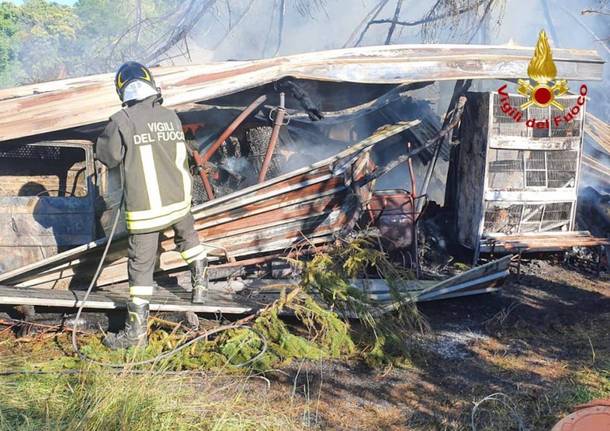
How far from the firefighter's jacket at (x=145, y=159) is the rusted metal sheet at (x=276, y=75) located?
109 cm

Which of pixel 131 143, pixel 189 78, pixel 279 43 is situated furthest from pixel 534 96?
pixel 279 43

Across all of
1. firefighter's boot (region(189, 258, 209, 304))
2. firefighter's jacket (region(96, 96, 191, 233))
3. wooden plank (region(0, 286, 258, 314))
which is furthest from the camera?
firefighter's boot (region(189, 258, 209, 304))

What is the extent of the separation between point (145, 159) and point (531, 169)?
4.47 metres

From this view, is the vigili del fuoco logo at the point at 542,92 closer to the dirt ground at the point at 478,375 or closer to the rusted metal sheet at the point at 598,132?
the rusted metal sheet at the point at 598,132

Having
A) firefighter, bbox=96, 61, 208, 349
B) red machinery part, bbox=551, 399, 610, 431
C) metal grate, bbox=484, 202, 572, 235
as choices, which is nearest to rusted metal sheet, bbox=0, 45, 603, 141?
firefighter, bbox=96, 61, 208, 349

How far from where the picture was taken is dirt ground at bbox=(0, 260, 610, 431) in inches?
142

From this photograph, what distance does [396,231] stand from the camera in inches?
251

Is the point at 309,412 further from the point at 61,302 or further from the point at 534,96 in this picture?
the point at 534,96

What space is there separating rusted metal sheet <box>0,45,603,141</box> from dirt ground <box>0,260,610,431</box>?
2.51 metres

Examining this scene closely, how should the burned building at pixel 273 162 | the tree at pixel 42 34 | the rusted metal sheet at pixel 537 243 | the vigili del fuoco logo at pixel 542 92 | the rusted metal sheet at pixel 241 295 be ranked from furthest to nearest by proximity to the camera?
the tree at pixel 42 34 < the vigili del fuoco logo at pixel 542 92 < the rusted metal sheet at pixel 537 243 < the burned building at pixel 273 162 < the rusted metal sheet at pixel 241 295

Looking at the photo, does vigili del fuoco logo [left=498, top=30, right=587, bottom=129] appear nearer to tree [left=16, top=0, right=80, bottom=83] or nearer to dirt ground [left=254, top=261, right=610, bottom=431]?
dirt ground [left=254, top=261, right=610, bottom=431]

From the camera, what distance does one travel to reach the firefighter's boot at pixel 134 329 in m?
4.36

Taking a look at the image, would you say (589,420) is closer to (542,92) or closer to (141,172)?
(141,172)

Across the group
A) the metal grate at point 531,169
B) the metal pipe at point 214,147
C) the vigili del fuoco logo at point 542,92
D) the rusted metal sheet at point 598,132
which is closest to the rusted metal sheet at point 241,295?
the metal pipe at point 214,147
